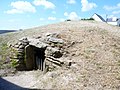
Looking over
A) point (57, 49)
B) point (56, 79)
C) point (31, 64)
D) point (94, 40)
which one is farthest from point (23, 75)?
point (94, 40)

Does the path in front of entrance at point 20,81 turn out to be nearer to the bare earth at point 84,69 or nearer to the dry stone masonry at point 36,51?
the bare earth at point 84,69

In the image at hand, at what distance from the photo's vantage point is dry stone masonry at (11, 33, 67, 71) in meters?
10.0

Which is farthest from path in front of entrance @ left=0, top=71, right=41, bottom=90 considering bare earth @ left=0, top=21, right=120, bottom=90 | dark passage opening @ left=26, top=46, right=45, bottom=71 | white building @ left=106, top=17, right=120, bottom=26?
white building @ left=106, top=17, right=120, bottom=26

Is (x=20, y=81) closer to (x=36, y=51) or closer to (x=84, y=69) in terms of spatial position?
(x=36, y=51)

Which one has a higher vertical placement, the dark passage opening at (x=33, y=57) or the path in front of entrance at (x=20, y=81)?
the dark passage opening at (x=33, y=57)

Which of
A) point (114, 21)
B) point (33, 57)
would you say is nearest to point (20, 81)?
point (33, 57)

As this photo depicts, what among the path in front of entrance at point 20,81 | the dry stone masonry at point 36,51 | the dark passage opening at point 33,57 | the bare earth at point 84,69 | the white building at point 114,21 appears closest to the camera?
the bare earth at point 84,69

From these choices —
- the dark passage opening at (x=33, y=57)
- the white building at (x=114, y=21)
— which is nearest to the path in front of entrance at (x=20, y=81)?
the dark passage opening at (x=33, y=57)

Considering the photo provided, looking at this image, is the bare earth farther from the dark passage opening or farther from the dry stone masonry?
the dark passage opening

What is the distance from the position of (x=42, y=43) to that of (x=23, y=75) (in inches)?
64.7

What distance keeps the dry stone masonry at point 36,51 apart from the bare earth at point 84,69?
46 centimetres

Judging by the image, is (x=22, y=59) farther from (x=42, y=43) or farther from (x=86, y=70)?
(x=86, y=70)

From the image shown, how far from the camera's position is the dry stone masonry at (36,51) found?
10.0m

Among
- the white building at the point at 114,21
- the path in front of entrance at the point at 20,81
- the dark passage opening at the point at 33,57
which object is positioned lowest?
the path in front of entrance at the point at 20,81
